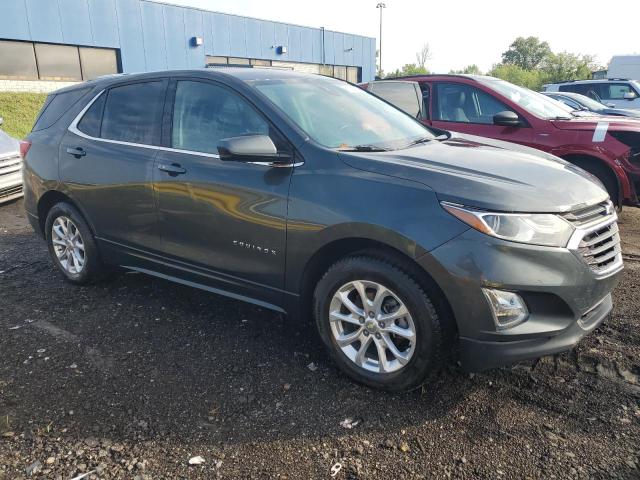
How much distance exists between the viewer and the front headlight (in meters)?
2.45

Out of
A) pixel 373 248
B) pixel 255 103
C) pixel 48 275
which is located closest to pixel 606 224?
pixel 373 248

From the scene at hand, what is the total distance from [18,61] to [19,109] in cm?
242

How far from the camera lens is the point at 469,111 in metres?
6.49

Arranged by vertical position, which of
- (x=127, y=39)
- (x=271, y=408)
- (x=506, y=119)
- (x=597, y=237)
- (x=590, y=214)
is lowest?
(x=271, y=408)

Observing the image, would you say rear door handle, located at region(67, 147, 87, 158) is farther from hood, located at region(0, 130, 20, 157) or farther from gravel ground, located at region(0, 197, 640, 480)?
hood, located at region(0, 130, 20, 157)

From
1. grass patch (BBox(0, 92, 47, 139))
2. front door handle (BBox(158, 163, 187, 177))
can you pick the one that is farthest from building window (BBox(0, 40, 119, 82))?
front door handle (BBox(158, 163, 187, 177))

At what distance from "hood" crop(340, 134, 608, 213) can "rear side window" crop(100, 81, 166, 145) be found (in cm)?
161

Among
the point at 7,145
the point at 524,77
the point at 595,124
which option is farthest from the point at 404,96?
the point at 524,77

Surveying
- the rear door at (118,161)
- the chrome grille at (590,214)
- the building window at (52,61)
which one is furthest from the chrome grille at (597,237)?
the building window at (52,61)

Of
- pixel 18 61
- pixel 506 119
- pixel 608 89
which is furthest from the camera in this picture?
pixel 18 61

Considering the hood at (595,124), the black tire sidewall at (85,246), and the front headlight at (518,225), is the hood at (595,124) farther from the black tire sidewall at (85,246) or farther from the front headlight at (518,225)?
the black tire sidewall at (85,246)

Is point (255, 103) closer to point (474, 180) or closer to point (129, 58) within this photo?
point (474, 180)

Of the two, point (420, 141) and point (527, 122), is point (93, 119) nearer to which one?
point (420, 141)

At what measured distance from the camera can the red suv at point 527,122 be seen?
5.55m
